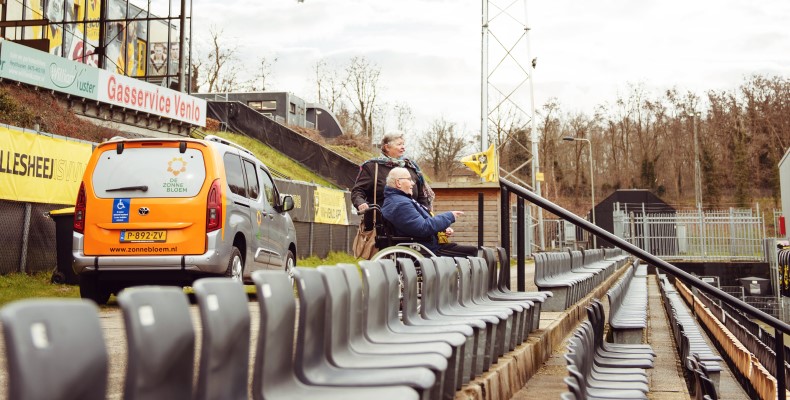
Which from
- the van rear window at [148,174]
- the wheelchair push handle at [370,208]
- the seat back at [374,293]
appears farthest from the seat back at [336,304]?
the van rear window at [148,174]

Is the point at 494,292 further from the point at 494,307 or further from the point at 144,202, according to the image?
the point at 144,202

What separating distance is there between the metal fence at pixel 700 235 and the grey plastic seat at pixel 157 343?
123 feet

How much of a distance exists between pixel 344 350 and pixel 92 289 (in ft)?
22.7

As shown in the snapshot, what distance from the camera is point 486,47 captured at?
29.3m

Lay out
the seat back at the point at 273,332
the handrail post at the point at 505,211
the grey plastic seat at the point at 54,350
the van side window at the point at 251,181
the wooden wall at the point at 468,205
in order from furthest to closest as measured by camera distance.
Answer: the wooden wall at the point at 468,205 < the van side window at the point at 251,181 < the handrail post at the point at 505,211 < the seat back at the point at 273,332 < the grey plastic seat at the point at 54,350

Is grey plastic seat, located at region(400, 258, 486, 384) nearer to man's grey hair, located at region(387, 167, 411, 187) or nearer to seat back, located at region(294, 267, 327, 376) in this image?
seat back, located at region(294, 267, 327, 376)

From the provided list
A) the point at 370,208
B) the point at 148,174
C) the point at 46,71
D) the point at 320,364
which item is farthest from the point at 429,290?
the point at 46,71

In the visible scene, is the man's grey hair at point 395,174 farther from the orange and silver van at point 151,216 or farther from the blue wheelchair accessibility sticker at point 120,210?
the blue wheelchair accessibility sticker at point 120,210

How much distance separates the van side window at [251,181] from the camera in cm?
1118

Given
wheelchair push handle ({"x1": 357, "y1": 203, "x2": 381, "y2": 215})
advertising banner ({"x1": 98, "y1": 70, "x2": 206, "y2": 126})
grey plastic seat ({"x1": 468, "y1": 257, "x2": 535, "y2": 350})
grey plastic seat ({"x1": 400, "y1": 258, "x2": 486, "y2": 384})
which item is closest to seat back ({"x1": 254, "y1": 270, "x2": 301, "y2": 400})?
grey plastic seat ({"x1": 400, "y1": 258, "x2": 486, "y2": 384})

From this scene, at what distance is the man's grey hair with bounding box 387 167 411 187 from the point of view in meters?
8.02

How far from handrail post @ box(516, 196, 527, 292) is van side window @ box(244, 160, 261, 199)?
12.7ft

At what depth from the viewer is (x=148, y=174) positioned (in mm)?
9773

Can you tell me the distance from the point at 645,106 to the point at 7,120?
57.7 m
